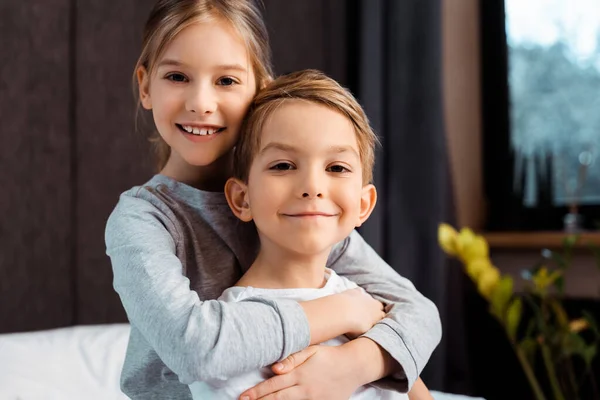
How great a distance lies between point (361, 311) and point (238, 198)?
8.9 inches

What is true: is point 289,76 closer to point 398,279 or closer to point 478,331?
point 398,279

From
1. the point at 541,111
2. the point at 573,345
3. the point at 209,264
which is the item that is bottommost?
the point at 573,345

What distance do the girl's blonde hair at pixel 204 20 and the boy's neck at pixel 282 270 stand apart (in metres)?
0.26

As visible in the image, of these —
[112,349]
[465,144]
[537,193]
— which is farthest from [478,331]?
[112,349]

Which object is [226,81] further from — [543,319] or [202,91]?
[543,319]

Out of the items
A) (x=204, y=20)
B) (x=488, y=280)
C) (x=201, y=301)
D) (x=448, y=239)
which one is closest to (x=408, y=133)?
(x=448, y=239)

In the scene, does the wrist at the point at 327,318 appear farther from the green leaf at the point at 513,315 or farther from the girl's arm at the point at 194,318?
the green leaf at the point at 513,315

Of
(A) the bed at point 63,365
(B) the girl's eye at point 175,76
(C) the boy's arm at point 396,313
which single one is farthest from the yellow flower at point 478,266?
(B) the girl's eye at point 175,76

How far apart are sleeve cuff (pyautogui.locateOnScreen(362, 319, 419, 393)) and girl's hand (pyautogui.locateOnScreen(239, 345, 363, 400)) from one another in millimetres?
60

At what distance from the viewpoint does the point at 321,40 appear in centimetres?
230

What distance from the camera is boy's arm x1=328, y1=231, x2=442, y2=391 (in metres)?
0.88

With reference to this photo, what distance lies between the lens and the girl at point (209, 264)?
0.73 meters

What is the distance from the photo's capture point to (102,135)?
183cm

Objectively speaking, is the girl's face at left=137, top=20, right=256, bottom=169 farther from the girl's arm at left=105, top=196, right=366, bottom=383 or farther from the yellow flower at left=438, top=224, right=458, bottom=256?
the yellow flower at left=438, top=224, right=458, bottom=256
